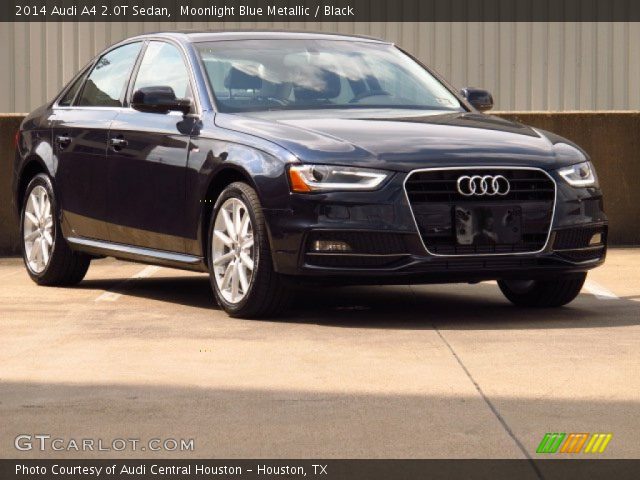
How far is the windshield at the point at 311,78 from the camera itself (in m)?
9.74

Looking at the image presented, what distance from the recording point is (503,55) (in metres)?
21.0

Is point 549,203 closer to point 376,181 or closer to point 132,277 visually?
point 376,181

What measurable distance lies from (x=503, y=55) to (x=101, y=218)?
11.2 metres

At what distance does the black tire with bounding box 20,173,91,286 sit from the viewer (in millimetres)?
11141

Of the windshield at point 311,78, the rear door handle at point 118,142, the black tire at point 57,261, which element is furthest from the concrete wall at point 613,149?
the windshield at point 311,78

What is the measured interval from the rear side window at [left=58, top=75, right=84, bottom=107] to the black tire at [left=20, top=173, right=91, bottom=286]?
1.68ft

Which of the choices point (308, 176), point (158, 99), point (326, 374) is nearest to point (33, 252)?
point (158, 99)

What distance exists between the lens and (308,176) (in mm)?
8695

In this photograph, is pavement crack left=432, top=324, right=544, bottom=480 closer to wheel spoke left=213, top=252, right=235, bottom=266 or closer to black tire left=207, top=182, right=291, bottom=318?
black tire left=207, top=182, right=291, bottom=318

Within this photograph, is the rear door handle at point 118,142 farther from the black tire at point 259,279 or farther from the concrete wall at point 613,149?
the concrete wall at point 613,149

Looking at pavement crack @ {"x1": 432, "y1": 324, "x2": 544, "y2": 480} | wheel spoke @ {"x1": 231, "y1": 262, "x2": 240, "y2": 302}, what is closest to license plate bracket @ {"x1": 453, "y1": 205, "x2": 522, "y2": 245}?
pavement crack @ {"x1": 432, "y1": 324, "x2": 544, "y2": 480}

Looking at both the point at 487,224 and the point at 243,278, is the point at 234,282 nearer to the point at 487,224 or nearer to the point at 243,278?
the point at 243,278
